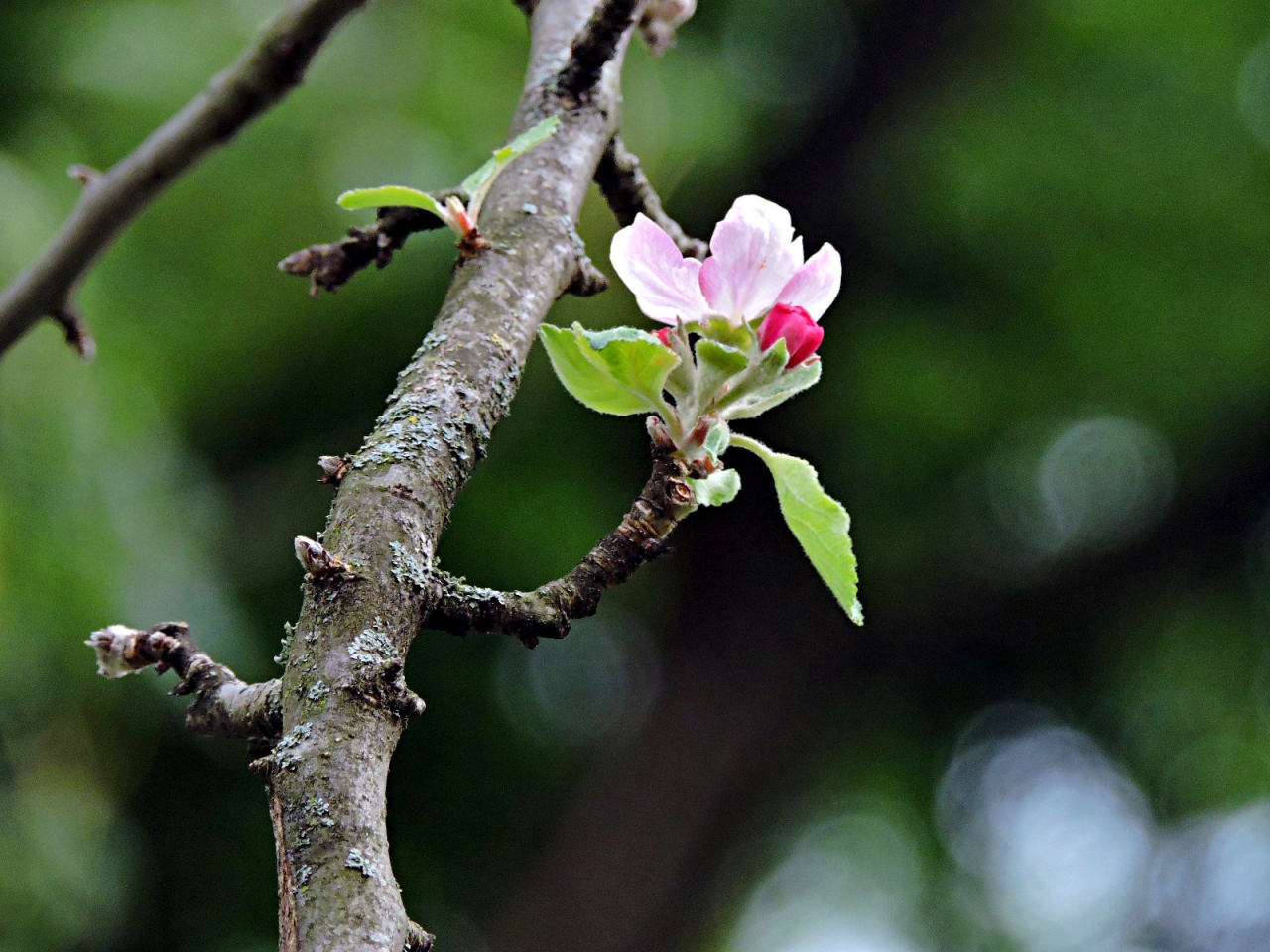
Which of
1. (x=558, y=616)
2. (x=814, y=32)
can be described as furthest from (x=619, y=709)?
(x=558, y=616)

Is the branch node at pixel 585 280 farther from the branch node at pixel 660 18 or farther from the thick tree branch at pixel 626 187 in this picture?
the branch node at pixel 660 18

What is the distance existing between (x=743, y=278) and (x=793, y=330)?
1.2 inches

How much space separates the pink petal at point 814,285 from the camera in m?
0.47

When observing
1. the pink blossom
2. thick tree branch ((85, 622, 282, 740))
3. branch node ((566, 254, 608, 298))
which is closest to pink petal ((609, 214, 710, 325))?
the pink blossom

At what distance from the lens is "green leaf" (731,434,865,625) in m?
0.46

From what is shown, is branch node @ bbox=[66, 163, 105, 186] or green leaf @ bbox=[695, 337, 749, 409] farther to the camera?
branch node @ bbox=[66, 163, 105, 186]

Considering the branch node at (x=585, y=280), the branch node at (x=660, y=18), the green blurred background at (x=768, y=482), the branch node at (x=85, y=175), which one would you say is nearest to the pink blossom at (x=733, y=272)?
the branch node at (x=585, y=280)

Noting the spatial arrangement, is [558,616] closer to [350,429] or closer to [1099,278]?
[350,429]

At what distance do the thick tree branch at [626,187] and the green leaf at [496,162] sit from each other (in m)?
0.15

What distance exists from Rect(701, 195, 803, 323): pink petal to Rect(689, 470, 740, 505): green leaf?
0.07 metres

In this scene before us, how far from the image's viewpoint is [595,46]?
23.6 inches

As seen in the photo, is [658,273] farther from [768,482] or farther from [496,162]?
[768,482]

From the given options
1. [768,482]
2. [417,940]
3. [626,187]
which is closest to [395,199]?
[626,187]

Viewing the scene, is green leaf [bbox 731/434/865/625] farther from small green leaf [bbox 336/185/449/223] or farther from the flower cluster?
small green leaf [bbox 336/185/449/223]
